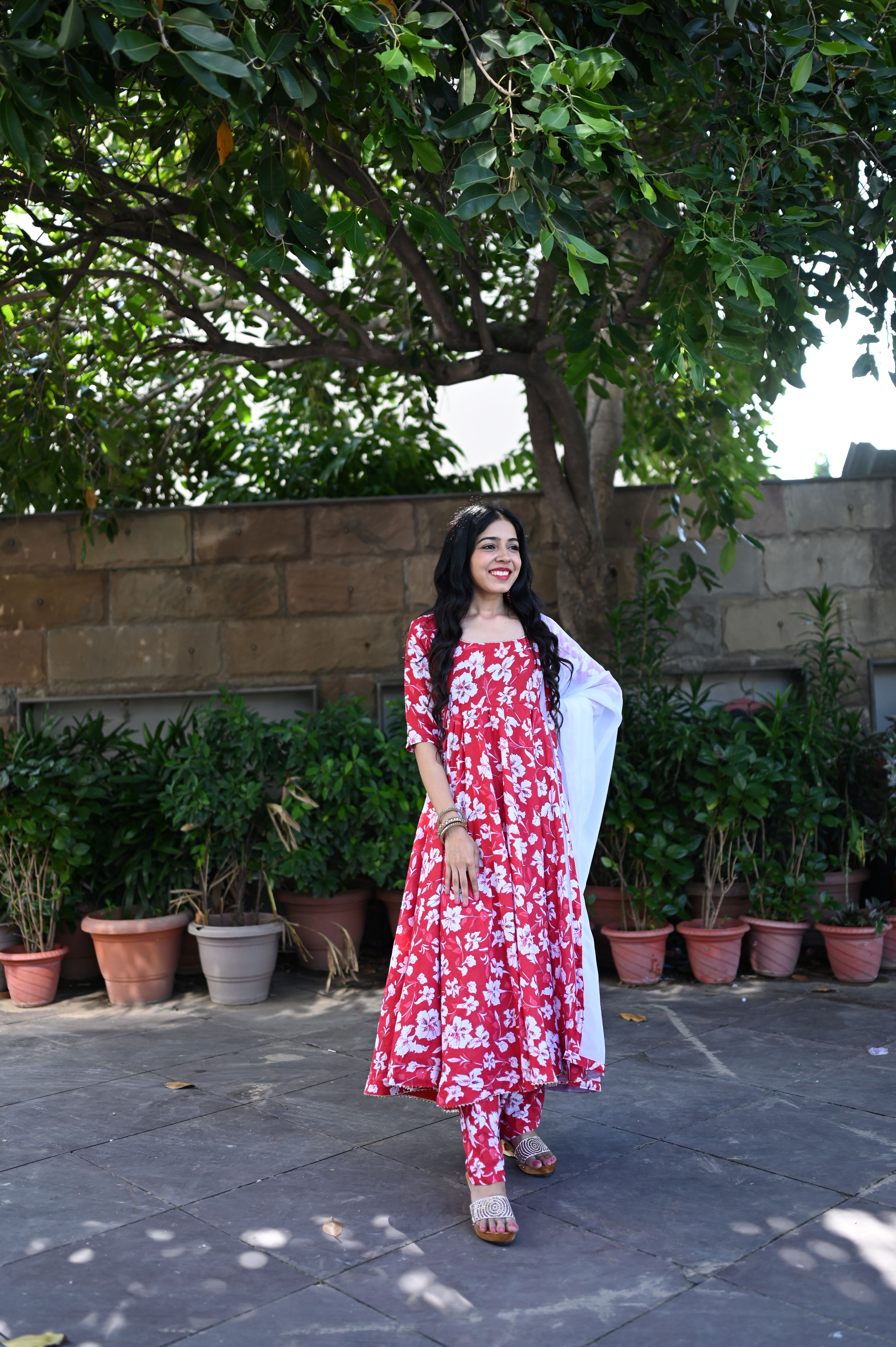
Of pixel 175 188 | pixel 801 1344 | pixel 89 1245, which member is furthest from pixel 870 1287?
pixel 175 188

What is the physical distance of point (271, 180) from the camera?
9.93 ft

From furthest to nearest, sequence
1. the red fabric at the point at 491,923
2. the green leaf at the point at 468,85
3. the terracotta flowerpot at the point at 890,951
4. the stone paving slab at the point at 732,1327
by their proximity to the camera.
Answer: the terracotta flowerpot at the point at 890,951 → the green leaf at the point at 468,85 → the red fabric at the point at 491,923 → the stone paving slab at the point at 732,1327

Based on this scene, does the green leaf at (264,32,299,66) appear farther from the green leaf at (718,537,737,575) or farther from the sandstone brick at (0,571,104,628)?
the sandstone brick at (0,571,104,628)

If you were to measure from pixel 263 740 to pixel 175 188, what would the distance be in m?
2.96

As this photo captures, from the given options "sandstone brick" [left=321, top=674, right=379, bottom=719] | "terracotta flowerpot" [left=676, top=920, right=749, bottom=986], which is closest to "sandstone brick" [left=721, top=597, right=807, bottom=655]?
"terracotta flowerpot" [left=676, top=920, right=749, bottom=986]

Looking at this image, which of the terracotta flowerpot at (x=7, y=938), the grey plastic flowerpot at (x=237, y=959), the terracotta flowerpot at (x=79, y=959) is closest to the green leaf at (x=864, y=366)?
the grey plastic flowerpot at (x=237, y=959)

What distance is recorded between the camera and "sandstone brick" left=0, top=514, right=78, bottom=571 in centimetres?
612

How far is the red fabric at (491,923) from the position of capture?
2834 millimetres

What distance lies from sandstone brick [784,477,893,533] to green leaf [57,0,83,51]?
468 centimetres

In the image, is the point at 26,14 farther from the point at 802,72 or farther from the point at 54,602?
the point at 54,602

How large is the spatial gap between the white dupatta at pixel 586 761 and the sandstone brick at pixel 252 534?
3.15 m

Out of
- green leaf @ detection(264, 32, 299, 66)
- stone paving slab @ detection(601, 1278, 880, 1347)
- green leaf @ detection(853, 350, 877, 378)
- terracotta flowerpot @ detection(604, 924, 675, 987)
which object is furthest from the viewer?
terracotta flowerpot @ detection(604, 924, 675, 987)

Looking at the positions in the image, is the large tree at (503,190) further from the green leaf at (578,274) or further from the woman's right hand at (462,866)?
the woman's right hand at (462,866)

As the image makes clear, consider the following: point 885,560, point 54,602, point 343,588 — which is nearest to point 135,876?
point 54,602
